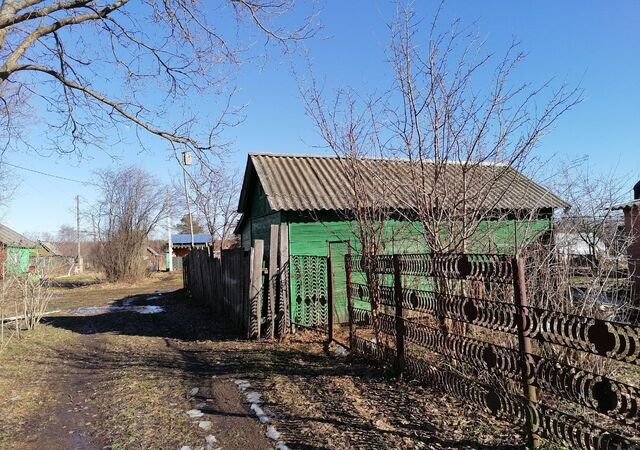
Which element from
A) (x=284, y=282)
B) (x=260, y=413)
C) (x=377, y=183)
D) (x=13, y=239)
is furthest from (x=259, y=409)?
(x=13, y=239)

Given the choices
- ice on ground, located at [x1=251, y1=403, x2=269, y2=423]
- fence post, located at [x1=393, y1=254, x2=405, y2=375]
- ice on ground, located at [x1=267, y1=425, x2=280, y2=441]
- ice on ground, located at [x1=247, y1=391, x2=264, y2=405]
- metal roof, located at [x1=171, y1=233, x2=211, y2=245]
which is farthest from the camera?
metal roof, located at [x1=171, y1=233, x2=211, y2=245]

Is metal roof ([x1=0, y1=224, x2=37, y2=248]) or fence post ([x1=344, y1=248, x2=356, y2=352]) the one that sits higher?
metal roof ([x1=0, y1=224, x2=37, y2=248])

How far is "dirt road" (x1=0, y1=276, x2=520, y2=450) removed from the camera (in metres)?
4.38

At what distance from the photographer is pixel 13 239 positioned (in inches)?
1702

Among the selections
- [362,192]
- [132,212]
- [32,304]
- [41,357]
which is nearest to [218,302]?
[32,304]

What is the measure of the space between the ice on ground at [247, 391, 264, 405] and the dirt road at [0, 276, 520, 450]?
12 millimetres

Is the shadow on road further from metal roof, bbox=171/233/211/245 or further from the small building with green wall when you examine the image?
metal roof, bbox=171/233/211/245

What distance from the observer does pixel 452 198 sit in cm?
595

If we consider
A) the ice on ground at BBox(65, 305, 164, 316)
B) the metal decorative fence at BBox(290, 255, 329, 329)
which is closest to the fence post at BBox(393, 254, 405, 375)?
the metal decorative fence at BBox(290, 255, 329, 329)

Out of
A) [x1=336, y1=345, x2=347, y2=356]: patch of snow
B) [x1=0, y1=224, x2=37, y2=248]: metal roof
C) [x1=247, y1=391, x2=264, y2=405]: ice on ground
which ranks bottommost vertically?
[x1=247, y1=391, x2=264, y2=405]: ice on ground

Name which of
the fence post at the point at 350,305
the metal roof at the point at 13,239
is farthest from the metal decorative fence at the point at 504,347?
the metal roof at the point at 13,239

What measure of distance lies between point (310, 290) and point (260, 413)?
458cm

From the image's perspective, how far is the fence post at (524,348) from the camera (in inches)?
150

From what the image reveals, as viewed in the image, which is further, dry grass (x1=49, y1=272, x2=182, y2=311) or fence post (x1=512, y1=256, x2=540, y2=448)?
dry grass (x1=49, y1=272, x2=182, y2=311)
